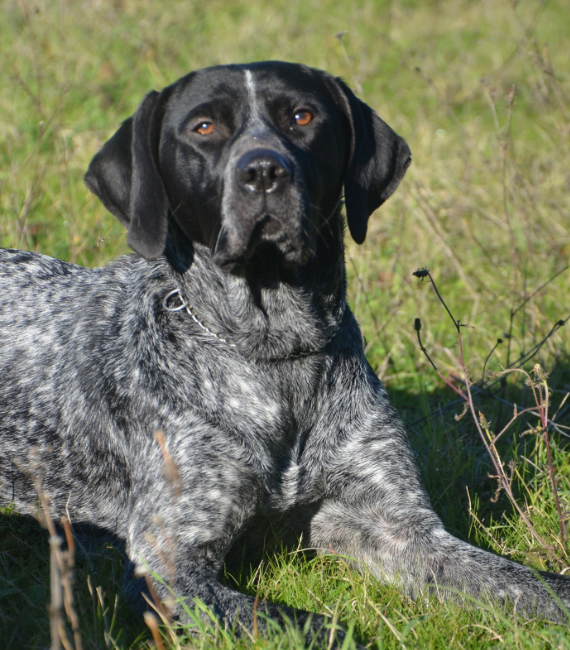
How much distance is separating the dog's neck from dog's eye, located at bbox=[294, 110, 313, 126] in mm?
426

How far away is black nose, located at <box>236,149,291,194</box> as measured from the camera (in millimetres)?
3098

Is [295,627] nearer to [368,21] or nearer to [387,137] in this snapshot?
[387,137]

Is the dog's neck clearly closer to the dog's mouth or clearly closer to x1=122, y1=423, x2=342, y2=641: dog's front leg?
the dog's mouth

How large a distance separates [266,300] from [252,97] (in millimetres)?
833

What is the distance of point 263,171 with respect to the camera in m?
3.10

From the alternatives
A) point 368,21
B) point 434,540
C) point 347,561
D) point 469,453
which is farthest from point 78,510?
point 368,21

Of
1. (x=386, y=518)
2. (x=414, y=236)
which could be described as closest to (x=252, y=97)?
(x=386, y=518)

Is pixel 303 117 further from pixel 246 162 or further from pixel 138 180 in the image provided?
pixel 138 180

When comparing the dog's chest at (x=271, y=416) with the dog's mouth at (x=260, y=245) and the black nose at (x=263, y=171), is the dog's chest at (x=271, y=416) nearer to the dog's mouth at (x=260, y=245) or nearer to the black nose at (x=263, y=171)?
the dog's mouth at (x=260, y=245)

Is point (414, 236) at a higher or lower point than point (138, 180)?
lower

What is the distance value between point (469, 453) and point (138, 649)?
1979mm

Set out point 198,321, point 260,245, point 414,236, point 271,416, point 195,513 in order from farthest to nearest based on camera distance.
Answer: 1. point 414,236
2. point 198,321
3. point 271,416
4. point 260,245
5. point 195,513

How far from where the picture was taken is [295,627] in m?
2.80

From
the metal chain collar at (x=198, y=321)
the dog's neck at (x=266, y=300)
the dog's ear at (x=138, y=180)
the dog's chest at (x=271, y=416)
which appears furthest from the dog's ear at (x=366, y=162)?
the dog's ear at (x=138, y=180)
